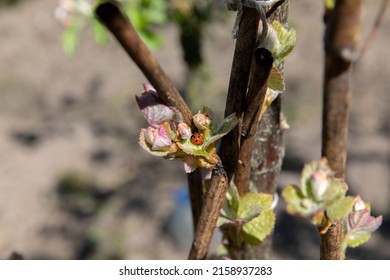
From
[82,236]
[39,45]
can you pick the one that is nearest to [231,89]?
[82,236]

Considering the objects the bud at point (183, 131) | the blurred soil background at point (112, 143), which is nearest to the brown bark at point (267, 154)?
the bud at point (183, 131)

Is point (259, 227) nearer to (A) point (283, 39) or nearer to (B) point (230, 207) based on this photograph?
(B) point (230, 207)

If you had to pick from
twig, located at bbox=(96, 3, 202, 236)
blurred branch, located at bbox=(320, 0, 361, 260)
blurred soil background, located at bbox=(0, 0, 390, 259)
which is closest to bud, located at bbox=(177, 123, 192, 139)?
twig, located at bbox=(96, 3, 202, 236)

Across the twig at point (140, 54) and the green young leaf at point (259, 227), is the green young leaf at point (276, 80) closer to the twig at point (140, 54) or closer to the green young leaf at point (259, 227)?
the twig at point (140, 54)

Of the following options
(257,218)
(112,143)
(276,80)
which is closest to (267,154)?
(257,218)

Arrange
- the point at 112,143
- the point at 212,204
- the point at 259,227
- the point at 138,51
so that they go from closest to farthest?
the point at 138,51, the point at 212,204, the point at 259,227, the point at 112,143

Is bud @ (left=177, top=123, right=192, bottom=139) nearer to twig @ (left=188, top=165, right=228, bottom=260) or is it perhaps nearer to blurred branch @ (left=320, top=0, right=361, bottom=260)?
twig @ (left=188, top=165, right=228, bottom=260)
